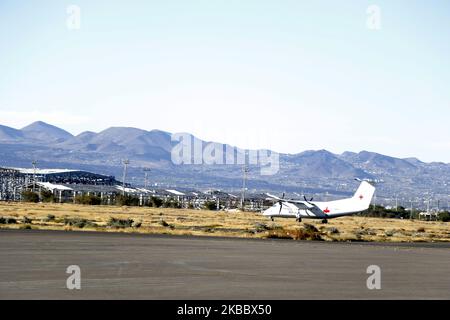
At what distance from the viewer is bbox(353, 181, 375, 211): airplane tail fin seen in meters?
89.3

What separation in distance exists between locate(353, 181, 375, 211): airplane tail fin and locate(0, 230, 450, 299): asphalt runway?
49.7 metres

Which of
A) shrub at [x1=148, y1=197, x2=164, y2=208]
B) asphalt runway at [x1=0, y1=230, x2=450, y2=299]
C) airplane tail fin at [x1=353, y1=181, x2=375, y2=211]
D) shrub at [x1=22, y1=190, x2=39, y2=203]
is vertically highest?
airplane tail fin at [x1=353, y1=181, x2=375, y2=211]

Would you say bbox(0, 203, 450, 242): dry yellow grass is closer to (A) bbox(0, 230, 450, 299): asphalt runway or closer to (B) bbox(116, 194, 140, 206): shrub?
(A) bbox(0, 230, 450, 299): asphalt runway

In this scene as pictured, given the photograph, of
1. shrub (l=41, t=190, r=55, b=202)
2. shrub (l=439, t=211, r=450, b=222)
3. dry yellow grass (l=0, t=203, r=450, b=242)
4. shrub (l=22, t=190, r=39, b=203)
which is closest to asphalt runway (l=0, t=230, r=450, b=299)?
dry yellow grass (l=0, t=203, r=450, b=242)

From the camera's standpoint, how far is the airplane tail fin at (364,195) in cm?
8931

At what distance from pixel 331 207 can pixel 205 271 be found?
219ft

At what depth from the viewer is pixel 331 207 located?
90.8 metres

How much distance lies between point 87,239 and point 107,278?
63.1 feet

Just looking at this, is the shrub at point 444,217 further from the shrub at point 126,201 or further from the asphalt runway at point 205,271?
the asphalt runway at point 205,271

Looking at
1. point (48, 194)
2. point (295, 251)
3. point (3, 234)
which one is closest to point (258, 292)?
point (295, 251)

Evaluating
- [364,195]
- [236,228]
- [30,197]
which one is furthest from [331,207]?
[30,197]

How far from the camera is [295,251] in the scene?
3738 centimetres

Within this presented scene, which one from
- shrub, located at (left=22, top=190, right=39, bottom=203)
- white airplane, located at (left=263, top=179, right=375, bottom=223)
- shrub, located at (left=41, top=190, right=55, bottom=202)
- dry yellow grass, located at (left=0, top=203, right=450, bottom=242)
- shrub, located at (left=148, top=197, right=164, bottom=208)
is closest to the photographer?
dry yellow grass, located at (left=0, top=203, right=450, bottom=242)
